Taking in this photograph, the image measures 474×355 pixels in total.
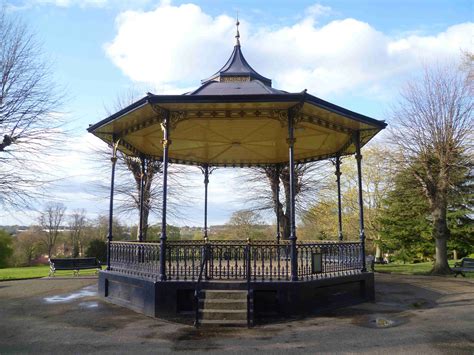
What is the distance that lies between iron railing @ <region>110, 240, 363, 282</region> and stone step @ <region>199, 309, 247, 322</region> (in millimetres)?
880

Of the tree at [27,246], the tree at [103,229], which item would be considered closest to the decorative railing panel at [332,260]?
the tree at [103,229]

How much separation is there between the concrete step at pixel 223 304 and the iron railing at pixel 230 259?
0.62 m

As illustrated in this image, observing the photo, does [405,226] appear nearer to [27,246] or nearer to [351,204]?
[351,204]

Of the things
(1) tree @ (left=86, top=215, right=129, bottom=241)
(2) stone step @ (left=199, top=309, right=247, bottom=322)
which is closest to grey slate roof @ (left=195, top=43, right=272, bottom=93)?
(2) stone step @ (left=199, top=309, right=247, bottom=322)

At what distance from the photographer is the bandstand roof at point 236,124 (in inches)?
364

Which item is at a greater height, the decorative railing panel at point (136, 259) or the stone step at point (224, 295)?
the decorative railing panel at point (136, 259)

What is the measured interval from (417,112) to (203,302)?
16982 mm

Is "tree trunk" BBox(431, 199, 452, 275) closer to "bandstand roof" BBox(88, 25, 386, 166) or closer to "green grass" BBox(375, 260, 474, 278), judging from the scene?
"green grass" BBox(375, 260, 474, 278)

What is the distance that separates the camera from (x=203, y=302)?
26.9ft

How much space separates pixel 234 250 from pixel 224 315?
1.66 m

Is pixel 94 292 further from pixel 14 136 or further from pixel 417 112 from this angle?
pixel 417 112

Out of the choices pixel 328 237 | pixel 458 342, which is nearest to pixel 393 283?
pixel 458 342

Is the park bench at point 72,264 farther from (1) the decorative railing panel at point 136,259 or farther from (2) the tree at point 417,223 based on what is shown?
(2) the tree at point 417,223

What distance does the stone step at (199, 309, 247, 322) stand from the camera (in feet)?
25.7
